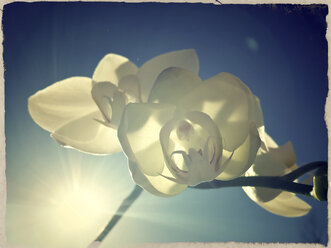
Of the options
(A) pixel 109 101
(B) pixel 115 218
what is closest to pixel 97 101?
(A) pixel 109 101

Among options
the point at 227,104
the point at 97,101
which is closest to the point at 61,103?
the point at 97,101

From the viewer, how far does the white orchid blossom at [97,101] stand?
0.85ft

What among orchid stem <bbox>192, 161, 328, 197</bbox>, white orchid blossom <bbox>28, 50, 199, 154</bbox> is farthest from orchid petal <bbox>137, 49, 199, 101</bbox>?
orchid stem <bbox>192, 161, 328, 197</bbox>

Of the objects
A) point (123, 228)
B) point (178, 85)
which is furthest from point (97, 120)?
point (123, 228)

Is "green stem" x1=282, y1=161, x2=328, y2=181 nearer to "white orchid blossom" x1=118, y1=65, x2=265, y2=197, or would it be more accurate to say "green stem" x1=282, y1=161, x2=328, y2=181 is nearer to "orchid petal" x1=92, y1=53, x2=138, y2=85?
"white orchid blossom" x1=118, y1=65, x2=265, y2=197

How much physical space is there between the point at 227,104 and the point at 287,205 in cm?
11

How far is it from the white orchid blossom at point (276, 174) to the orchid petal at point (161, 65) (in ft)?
0.32

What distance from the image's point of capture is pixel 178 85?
0.22 m

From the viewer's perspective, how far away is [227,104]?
0.71ft

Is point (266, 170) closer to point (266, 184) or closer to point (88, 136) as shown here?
point (266, 184)

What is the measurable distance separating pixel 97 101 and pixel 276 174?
0.15 meters

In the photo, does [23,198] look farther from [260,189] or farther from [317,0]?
[317,0]

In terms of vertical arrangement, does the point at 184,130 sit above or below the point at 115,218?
above

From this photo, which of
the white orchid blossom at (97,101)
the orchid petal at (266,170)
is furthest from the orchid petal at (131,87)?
the orchid petal at (266,170)
